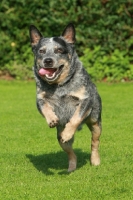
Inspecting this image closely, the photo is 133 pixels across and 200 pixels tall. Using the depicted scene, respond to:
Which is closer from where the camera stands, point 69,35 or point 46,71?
point 46,71

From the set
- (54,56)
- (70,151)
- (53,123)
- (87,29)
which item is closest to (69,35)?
(54,56)

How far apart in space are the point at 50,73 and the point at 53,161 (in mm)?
1669

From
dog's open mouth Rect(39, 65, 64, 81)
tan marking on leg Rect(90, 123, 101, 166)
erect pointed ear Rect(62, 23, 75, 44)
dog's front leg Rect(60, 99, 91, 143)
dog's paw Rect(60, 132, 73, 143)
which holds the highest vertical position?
erect pointed ear Rect(62, 23, 75, 44)

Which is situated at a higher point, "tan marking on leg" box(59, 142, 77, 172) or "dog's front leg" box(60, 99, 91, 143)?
"dog's front leg" box(60, 99, 91, 143)

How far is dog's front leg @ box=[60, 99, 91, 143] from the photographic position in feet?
25.3

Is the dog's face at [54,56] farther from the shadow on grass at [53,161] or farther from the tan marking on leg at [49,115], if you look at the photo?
the shadow on grass at [53,161]

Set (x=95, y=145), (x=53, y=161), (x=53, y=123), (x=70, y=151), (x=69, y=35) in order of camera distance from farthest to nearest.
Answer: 1. (x=53, y=161)
2. (x=95, y=145)
3. (x=70, y=151)
4. (x=69, y=35)
5. (x=53, y=123)

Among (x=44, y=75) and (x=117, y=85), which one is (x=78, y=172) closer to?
(x=44, y=75)

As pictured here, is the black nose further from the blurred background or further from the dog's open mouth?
the blurred background

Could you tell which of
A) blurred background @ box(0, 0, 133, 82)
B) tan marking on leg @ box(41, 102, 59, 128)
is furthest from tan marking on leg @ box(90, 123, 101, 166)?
blurred background @ box(0, 0, 133, 82)

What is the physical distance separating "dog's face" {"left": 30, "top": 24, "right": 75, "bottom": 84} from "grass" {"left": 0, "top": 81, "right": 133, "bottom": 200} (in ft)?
4.06

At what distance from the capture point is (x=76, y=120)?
7.85 meters

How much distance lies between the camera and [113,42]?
19031 mm

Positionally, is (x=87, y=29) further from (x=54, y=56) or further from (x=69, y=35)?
(x=54, y=56)
